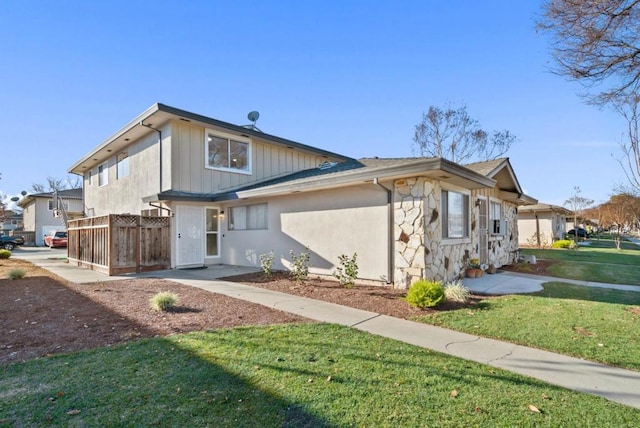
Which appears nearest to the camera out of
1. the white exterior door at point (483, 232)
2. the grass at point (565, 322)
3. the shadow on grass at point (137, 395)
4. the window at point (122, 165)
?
the shadow on grass at point (137, 395)

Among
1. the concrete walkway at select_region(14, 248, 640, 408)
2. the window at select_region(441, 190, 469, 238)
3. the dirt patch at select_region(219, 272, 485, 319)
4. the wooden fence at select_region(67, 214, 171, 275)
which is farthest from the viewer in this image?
the wooden fence at select_region(67, 214, 171, 275)

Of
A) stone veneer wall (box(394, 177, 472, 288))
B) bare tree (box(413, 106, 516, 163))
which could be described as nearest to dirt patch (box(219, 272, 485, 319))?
stone veneer wall (box(394, 177, 472, 288))

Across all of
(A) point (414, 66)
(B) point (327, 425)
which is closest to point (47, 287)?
(B) point (327, 425)

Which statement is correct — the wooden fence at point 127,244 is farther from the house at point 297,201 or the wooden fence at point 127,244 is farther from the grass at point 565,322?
the grass at point 565,322

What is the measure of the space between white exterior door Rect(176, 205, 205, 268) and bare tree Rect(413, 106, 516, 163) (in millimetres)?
18804

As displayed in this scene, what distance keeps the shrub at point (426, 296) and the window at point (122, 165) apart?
46.0 feet

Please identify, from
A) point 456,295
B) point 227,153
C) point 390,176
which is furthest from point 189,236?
point 456,295

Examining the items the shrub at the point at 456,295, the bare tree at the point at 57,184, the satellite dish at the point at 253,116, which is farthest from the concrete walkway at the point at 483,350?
the bare tree at the point at 57,184

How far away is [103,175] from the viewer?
17.9 metres

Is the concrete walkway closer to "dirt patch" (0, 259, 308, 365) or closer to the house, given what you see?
"dirt patch" (0, 259, 308, 365)

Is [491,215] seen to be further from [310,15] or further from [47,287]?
[47,287]

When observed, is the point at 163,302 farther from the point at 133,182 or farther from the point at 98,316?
the point at 133,182

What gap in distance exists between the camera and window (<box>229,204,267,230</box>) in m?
11.7

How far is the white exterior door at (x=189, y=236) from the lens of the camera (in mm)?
11883
